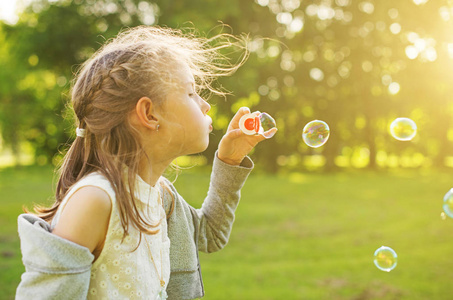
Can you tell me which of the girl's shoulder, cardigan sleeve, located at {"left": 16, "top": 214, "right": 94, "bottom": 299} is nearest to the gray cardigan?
cardigan sleeve, located at {"left": 16, "top": 214, "right": 94, "bottom": 299}

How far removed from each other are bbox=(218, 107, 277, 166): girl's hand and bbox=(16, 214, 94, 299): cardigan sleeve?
693 millimetres

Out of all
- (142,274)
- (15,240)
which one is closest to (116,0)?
(15,240)

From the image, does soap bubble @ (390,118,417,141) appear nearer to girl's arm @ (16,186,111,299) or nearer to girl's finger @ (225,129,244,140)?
girl's finger @ (225,129,244,140)

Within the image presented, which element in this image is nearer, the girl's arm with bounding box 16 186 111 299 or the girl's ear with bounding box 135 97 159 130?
the girl's arm with bounding box 16 186 111 299

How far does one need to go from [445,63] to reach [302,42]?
493 cm

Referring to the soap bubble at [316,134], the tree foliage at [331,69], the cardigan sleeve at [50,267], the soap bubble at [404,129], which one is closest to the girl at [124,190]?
the cardigan sleeve at [50,267]

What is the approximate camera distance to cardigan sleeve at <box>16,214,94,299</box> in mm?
1025

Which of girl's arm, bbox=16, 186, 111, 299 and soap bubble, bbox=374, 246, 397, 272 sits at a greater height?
girl's arm, bbox=16, 186, 111, 299

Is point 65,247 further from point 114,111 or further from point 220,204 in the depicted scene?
point 220,204

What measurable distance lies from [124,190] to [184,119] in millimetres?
266

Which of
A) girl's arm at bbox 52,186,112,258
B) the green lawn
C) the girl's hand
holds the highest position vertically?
the girl's hand

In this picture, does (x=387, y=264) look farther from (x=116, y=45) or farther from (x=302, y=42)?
(x=302, y=42)

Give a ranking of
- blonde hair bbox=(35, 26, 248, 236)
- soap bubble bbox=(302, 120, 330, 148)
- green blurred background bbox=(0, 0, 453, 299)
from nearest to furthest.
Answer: blonde hair bbox=(35, 26, 248, 236) < soap bubble bbox=(302, 120, 330, 148) < green blurred background bbox=(0, 0, 453, 299)

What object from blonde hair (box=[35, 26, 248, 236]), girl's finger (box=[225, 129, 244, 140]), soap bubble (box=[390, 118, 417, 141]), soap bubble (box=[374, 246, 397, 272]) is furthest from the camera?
soap bubble (box=[390, 118, 417, 141])
